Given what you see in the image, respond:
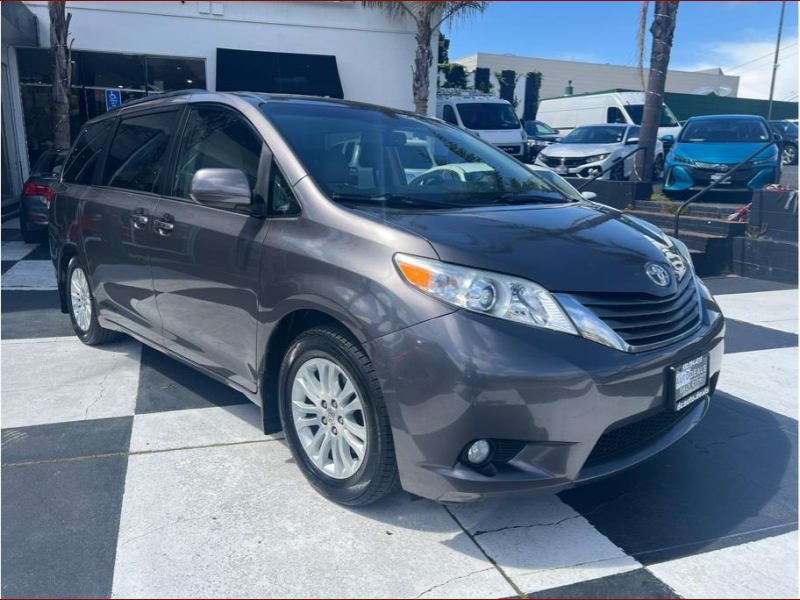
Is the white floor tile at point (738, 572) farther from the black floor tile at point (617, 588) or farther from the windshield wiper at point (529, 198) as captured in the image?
the windshield wiper at point (529, 198)

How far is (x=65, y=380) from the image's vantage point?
4.34 m

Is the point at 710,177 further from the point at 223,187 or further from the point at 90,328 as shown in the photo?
the point at 223,187

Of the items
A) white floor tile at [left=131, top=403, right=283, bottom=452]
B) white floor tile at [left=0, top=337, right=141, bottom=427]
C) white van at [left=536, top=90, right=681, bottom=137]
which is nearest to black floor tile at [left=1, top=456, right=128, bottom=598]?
white floor tile at [left=131, top=403, right=283, bottom=452]

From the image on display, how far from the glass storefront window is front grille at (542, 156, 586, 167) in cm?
824

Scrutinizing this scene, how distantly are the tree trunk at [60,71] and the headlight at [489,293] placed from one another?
12.4 meters

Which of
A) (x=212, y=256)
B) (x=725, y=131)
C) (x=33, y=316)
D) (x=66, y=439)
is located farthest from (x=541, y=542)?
(x=725, y=131)

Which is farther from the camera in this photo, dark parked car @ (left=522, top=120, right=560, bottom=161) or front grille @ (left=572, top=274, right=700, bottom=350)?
dark parked car @ (left=522, top=120, right=560, bottom=161)

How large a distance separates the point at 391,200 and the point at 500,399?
114 centimetres

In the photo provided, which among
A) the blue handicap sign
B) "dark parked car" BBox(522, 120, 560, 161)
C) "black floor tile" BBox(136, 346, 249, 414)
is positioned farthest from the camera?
"dark parked car" BBox(522, 120, 560, 161)

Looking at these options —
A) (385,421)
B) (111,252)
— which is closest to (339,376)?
(385,421)

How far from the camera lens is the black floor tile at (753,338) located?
17.2ft

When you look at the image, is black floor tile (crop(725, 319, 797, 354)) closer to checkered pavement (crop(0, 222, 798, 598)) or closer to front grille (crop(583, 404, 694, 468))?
checkered pavement (crop(0, 222, 798, 598))

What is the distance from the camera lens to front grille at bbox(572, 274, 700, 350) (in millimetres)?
2545

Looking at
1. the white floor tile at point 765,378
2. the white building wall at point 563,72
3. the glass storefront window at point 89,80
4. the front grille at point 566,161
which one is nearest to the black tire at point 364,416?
the white floor tile at point 765,378
